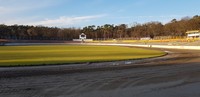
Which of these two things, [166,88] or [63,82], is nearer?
[166,88]

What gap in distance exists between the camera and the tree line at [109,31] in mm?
135875

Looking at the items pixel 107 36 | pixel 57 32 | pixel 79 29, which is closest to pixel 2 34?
Result: pixel 57 32

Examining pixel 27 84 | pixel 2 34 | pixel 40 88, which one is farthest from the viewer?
pixel 2 34

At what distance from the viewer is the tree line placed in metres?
136

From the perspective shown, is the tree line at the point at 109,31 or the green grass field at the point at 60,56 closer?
the green grass field at the point at 60,56

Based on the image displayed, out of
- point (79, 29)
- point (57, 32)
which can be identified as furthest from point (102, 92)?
point (79, 29)

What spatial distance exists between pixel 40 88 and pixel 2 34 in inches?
5520

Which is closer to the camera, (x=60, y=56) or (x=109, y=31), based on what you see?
(x=60, y=56)

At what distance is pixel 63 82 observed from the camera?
14.1 m

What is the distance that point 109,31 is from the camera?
616 ft

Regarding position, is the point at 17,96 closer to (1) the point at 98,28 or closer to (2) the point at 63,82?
(2) the point at 63,82

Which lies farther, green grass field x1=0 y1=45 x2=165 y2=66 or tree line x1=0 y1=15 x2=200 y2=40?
tree line x1=0 y1=15 x2=200 y2=40

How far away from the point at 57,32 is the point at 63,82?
152 meters

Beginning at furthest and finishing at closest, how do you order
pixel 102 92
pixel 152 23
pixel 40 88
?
pixel 152 23 → pixel 40 88 → pixel 102 92
